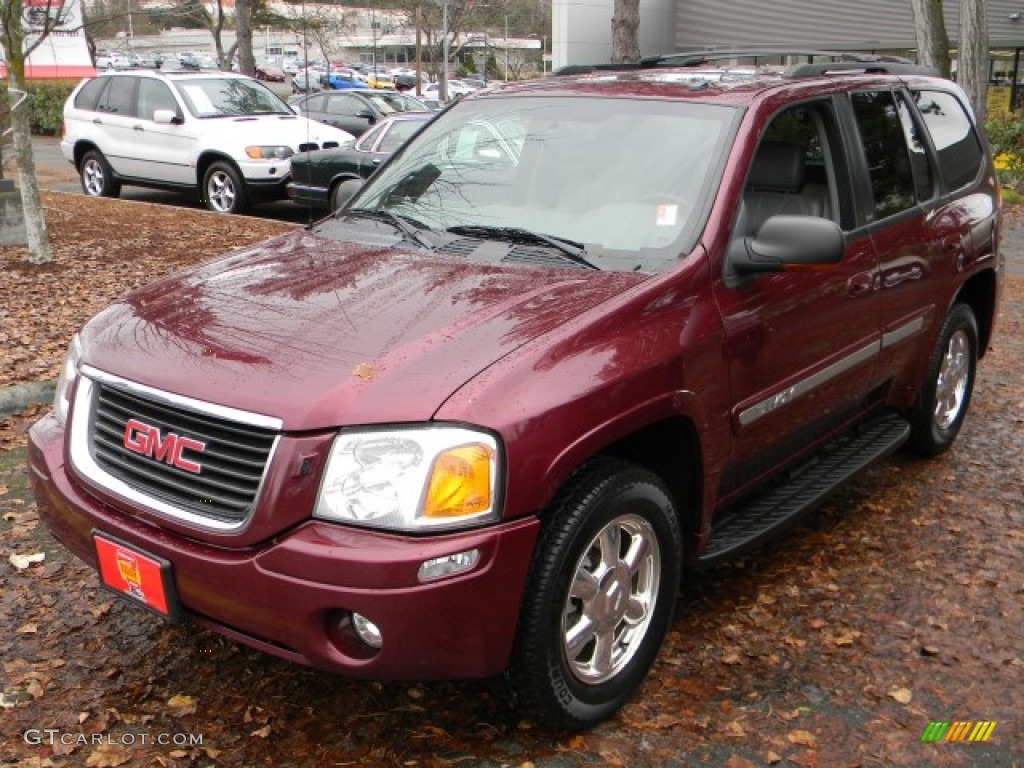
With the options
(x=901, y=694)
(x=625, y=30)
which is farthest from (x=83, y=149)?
Answer: (x=901, y=694)

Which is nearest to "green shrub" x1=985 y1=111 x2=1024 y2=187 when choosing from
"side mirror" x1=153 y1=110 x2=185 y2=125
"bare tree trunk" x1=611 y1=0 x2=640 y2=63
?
"bare tree trunk" x1=611 y1=0 x2=640 y2=63

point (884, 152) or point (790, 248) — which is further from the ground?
point (884, 152)

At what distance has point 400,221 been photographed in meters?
3.98

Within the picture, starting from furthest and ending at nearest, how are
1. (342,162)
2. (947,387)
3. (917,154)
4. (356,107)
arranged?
(356,107)
(342,162)
(947,387)
(917,154)

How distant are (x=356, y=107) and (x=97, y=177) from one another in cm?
532

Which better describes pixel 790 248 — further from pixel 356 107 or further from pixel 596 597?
pixel 356 107

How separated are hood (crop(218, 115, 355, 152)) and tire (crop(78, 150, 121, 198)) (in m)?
2.30

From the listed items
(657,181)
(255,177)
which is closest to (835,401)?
(657,181)

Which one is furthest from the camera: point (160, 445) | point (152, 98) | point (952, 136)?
point (152, 98)

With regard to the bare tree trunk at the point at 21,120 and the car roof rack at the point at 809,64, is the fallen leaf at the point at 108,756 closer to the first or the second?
the car roof rack at the point at 809,64

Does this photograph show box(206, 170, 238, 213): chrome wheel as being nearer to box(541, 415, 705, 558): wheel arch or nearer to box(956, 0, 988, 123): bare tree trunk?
box(541, 415, 705, 558): wheel arch

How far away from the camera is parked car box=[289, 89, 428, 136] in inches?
710

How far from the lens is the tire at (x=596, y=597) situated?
278 cm

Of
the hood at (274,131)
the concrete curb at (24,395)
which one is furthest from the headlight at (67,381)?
the hood at (274,131)
